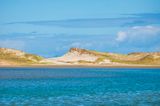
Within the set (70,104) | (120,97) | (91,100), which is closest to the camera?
(70,104)

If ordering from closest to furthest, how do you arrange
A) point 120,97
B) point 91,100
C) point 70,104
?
point 70,104
point 91,100
point 120,97

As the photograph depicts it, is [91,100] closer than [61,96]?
Yes

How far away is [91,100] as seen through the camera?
200 feet

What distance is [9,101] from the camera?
196 feet

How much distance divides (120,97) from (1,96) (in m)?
15.0

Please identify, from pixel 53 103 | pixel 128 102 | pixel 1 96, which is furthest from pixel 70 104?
pixel 1 96

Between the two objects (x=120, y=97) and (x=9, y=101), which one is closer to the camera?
(x=9, y=101)

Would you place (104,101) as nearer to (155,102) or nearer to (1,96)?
(155,102)

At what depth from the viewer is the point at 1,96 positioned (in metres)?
65.8

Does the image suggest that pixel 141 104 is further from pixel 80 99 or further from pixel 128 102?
pixel 80 99

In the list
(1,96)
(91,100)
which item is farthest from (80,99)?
(1,96)

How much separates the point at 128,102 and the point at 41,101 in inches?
393

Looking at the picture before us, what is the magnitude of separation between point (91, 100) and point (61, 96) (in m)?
6.82

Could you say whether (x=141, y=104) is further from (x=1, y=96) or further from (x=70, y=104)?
(x=1, y=96)
